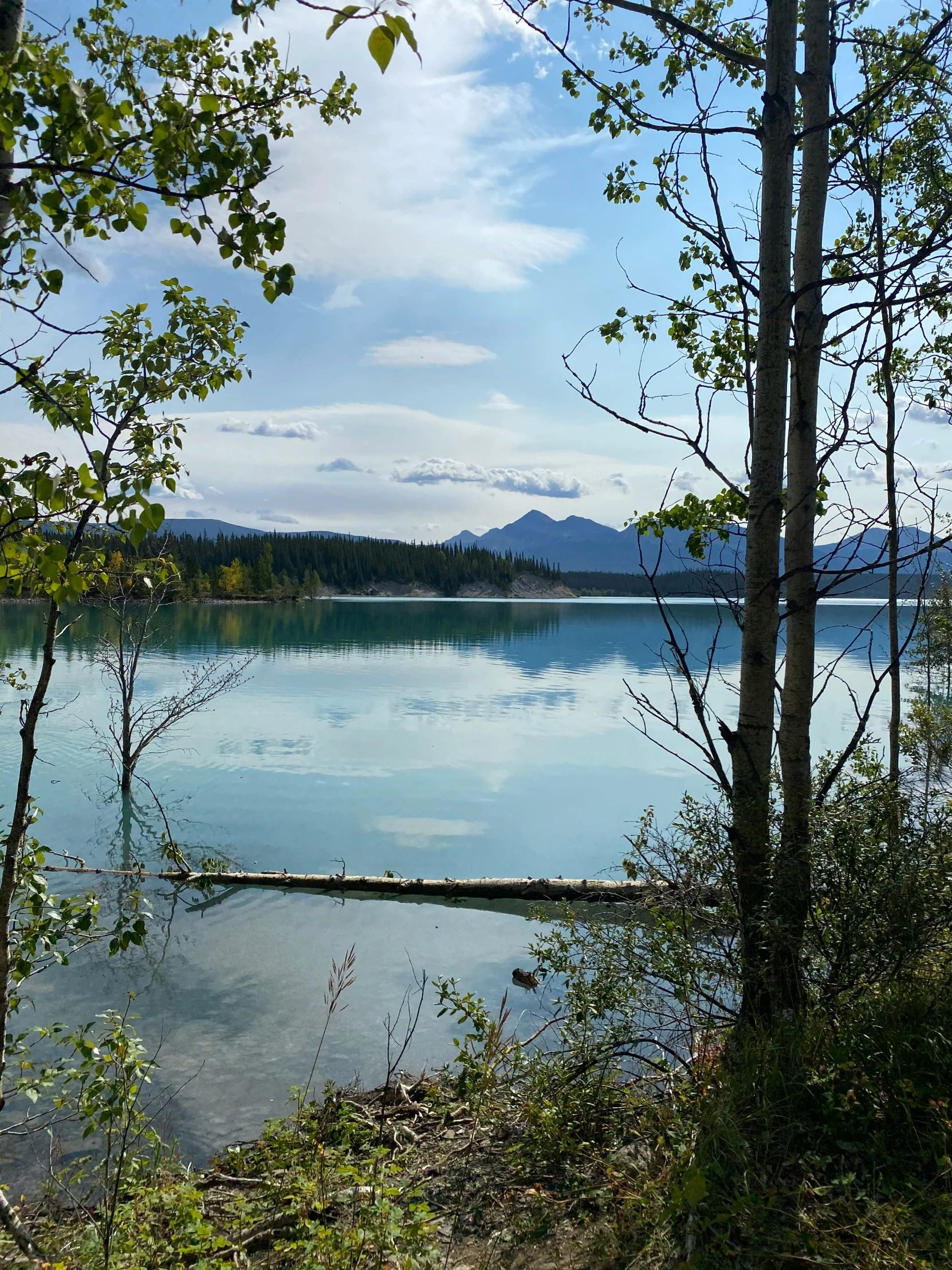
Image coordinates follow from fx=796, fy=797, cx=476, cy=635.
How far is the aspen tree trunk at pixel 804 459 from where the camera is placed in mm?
4883

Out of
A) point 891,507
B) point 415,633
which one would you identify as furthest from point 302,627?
point 891,507

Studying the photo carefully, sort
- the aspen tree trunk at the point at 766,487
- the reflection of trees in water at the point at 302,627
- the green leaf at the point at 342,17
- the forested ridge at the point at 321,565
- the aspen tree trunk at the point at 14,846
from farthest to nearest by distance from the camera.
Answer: the forested ridge at the point at 321,565 → the reflection of trees in water at the point at 302,627 → the aspen tree trunk at the point at 766,487 → the aspen tree trunk at the point at 14,846 → the green leaf at the point at 342,17

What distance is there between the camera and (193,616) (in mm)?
85688

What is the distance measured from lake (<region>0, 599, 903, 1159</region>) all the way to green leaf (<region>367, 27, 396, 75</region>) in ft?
10.2

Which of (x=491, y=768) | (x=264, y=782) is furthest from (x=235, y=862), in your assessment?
(x=491, y=768)

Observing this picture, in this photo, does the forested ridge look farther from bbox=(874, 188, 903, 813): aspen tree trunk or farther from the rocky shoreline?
bbox=(874, 188, 903, 813): aspen tree trunk

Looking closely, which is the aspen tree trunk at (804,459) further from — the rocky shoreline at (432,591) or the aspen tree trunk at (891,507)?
the rocky shoreline at (432,591)

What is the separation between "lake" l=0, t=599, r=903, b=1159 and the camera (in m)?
8.66

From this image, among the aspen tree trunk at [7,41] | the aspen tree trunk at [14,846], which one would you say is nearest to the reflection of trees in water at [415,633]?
the aspen tree trunk at [14,846]

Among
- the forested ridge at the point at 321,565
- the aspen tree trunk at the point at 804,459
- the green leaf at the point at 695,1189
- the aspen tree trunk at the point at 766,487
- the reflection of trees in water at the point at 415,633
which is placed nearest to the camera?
the green leaf at the point at 695,1189

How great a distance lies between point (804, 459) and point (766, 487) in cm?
→ 72

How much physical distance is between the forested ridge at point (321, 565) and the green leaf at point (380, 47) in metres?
116

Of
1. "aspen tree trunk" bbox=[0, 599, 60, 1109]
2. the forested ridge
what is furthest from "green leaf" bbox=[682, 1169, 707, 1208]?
the forested ridge

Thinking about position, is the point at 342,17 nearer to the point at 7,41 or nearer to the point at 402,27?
the point at 402,27
